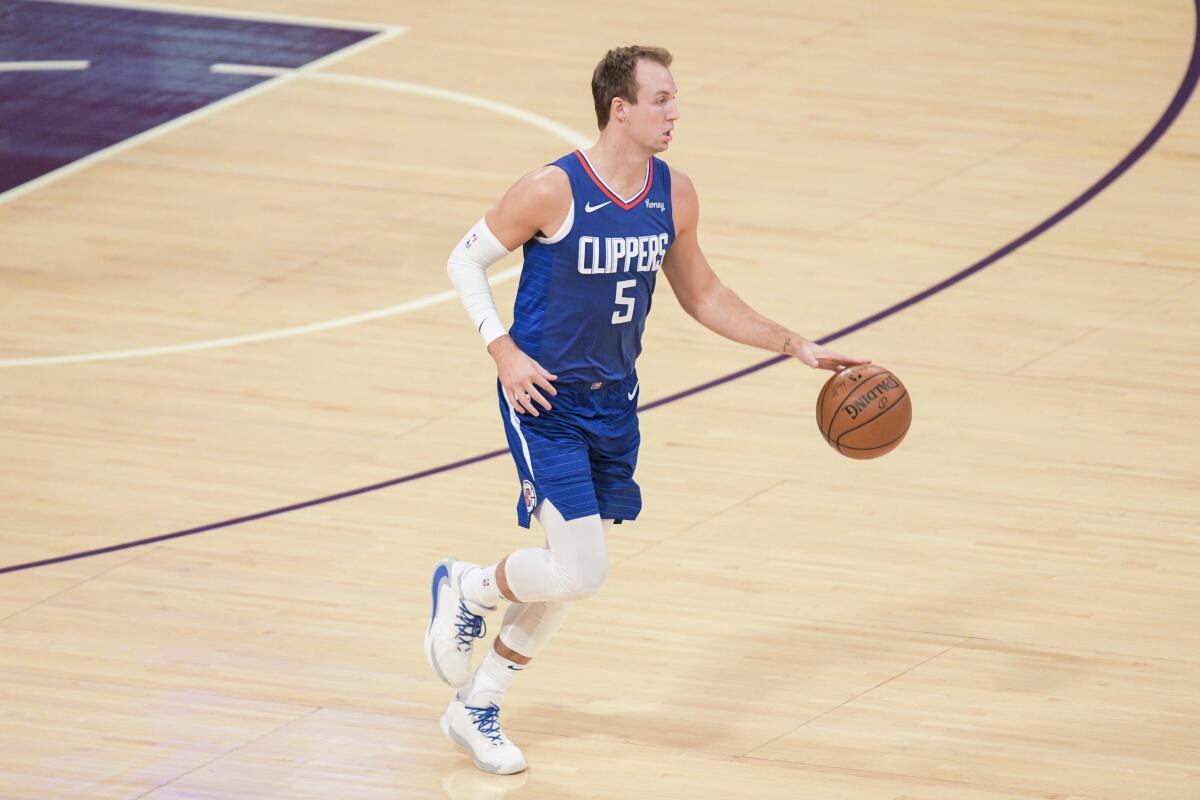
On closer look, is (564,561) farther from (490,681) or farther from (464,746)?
(464,746)

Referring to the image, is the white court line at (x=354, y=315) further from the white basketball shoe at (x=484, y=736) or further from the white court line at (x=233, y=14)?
the white basketball shoe at (x=484, y=736)

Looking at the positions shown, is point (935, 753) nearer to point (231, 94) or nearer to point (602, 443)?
point (602, 443)

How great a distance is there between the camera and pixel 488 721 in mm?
6621

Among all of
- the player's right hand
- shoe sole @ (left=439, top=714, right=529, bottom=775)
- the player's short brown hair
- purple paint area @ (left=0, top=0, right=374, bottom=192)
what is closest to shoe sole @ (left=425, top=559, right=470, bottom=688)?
shoe sole @ (left=439, top=714, right=529, bottom=775)

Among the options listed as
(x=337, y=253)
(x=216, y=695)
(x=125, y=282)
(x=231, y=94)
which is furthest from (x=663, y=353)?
(x=231, y=94)

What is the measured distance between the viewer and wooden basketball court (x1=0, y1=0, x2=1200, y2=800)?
688cm

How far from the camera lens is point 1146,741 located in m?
6.82

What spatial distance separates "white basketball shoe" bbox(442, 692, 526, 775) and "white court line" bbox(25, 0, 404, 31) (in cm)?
987

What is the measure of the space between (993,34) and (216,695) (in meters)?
9.71

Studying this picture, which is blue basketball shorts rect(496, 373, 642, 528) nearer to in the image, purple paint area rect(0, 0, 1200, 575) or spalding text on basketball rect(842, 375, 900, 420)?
spalding text on basketball rect(842, 375, 900, 420)

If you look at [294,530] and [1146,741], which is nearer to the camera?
[1146,741]

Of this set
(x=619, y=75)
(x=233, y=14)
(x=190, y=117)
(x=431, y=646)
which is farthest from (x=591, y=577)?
(x=233, y=14)

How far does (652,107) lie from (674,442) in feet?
11.1

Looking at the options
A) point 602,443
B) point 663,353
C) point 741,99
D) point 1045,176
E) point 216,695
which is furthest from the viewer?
point 741,99
